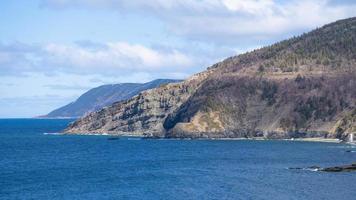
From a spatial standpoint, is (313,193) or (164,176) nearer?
(313,193)

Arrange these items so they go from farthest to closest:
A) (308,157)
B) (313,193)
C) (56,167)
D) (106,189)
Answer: (308,157) → (56,167) → (106,189) → (313,193)

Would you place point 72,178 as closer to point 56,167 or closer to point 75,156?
point 56,167

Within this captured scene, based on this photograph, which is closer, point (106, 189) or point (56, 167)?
point (106, 189)

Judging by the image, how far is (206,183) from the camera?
12825 centimetres

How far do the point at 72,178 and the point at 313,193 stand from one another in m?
47.2

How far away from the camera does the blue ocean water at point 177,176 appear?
115125 millimetres

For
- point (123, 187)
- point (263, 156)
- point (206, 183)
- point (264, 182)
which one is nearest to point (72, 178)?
point (123, 187)

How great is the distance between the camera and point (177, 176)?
141 meters

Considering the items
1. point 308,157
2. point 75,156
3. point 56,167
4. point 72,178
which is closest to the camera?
point 72,178

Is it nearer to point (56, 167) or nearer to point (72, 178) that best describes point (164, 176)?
point (72, 178)

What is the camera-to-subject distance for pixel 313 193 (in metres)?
113

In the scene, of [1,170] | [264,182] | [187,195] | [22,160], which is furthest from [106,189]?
[22,160]

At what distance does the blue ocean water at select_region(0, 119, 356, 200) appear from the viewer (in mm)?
115125

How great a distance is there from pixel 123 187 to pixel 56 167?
41713 mm
